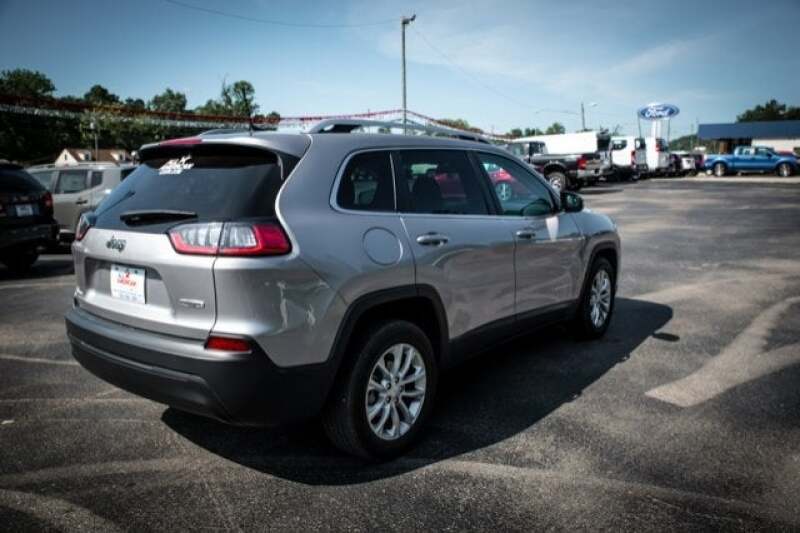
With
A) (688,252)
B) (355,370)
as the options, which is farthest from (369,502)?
(688,252)

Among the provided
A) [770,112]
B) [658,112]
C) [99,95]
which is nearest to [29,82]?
[99,95]

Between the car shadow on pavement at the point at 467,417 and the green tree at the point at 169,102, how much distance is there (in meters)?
149

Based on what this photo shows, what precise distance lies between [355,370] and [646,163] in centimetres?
3494

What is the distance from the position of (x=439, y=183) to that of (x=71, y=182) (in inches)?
423

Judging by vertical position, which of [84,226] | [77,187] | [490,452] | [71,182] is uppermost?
[71,182]

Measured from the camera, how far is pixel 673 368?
14.3 feet

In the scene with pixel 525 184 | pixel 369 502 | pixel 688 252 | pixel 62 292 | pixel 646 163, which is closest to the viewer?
pixel 369 502

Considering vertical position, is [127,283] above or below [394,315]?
above

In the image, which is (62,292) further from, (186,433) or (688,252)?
(688,252)

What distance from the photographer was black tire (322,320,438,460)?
2.74 m

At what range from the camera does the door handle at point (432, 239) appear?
306 centimetres

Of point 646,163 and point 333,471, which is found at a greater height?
point 646,163

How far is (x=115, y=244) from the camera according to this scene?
9.22 feet

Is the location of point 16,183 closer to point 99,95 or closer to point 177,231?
point 177,231
